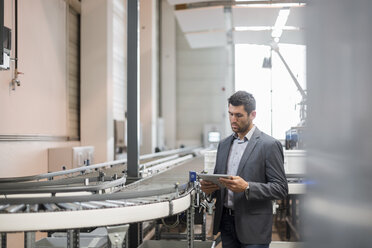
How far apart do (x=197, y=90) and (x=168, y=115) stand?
1172mm

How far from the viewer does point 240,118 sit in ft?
6.36

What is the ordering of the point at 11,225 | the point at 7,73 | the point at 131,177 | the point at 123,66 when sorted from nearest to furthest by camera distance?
the point at 11,225 < the point at 131,177 < the point at 7,73 < the point at 123,66

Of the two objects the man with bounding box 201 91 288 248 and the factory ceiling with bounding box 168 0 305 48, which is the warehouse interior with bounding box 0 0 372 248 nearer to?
the factory ceiling with bounding box 168 0 305 48

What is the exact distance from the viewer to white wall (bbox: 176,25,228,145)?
11531mm

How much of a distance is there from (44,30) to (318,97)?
5.47 m

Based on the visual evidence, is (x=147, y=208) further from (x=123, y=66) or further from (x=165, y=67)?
(x=165, y=67)

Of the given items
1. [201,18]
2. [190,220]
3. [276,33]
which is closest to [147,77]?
[201,18]

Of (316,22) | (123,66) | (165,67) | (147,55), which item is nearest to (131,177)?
(316,22)

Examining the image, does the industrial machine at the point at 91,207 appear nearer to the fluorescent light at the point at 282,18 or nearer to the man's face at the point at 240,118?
the man's face at the point at 240,118

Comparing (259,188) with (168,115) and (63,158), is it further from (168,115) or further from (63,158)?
(168,115)

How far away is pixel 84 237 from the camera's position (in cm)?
301

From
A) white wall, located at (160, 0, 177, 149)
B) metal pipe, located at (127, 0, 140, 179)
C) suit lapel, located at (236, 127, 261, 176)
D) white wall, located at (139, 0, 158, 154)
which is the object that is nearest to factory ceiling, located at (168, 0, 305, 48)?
white wall, located at (139, 0, 158, 154)

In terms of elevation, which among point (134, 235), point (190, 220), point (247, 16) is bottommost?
point (134, 235)

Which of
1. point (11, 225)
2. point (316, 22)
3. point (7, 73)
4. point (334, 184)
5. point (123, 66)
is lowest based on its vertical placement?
point (11, 225)
